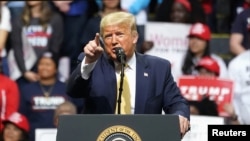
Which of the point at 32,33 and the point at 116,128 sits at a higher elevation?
the point at 32,33

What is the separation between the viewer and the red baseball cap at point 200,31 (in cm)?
1078

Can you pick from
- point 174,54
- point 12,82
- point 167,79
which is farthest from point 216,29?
point 167,79

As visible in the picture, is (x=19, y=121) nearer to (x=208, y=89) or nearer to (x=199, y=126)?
(x=208, y=89)

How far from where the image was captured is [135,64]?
6133 mm

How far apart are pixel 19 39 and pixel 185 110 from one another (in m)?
5.11

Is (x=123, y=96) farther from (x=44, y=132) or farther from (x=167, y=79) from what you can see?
(x=44, y=132)

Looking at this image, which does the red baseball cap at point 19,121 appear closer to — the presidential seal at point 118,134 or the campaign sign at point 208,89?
the campaign sign at point 208,89

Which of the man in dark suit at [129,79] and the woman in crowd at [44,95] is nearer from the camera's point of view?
the man in dark suit at [129,79]

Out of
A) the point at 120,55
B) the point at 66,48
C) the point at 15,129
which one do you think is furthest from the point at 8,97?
the point at 120,55

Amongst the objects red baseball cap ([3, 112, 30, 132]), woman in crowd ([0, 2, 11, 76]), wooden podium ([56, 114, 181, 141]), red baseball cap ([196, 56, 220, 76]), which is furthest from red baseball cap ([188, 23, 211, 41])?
wooden podium ([56, 114, 181, 141])

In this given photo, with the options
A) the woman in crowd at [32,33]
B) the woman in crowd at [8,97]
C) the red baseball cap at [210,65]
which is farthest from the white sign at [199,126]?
the woman in crowd at [32,33]

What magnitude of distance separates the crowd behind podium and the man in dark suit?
396 cm

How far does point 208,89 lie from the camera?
10219 mm

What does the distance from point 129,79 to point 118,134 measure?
1.00 m
